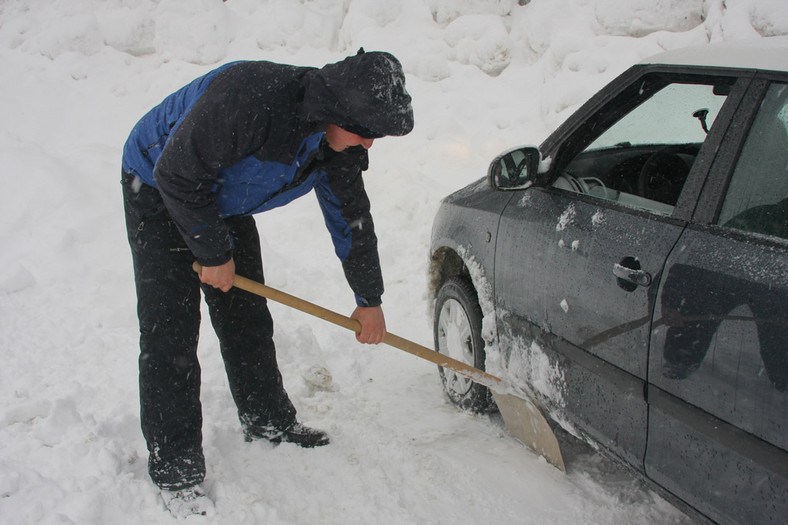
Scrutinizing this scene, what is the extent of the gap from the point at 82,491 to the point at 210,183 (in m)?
1.20

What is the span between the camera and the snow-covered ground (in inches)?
94.2

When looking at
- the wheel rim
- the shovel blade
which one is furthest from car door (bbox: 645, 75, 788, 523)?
the wheel rim

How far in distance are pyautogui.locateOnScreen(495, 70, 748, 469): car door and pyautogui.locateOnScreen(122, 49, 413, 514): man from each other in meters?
0.61

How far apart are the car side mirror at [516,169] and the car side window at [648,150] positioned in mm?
150

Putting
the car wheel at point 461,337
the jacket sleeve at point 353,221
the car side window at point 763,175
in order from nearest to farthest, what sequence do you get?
the car side window at point 763,175, the jacket sleeve at point 353,221, the car wheel at point 461,337

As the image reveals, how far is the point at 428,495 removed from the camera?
2.45m

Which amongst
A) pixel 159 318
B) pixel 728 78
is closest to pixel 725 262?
pixel 728 78

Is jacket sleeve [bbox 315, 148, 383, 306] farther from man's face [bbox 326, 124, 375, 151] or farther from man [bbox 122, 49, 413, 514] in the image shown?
man's face [bbox 326, 124, 375, 151]

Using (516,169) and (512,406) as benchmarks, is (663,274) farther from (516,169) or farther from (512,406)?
(512,406)

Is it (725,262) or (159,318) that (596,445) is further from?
(159,318)

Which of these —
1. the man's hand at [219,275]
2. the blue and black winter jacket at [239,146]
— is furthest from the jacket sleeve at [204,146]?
the man's hand at [219,275]

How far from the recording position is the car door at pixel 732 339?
4.89 ft

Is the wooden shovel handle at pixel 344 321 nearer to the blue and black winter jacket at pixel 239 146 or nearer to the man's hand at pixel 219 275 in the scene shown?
the man's hand at pixel 219 275

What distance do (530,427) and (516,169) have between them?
42.8 inches
